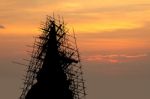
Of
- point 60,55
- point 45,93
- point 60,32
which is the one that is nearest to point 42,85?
point 45,93

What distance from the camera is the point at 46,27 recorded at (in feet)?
210

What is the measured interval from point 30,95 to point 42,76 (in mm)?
2947

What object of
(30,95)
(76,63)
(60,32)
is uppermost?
(60,32)

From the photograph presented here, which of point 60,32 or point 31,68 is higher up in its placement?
point 60,32

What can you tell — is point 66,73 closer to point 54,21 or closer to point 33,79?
point 33,79

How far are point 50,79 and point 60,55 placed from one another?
395cm

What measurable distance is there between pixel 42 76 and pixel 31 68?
1790 millimetres

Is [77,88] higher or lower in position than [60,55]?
lower

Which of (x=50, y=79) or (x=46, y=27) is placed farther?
(x=46, y=27)

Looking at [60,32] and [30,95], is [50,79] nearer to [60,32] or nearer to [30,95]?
[30,95]

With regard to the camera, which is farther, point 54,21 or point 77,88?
point 54,21

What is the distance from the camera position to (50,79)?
193 ft

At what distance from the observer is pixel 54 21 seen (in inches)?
2542

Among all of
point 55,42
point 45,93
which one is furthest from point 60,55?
point 45,93
